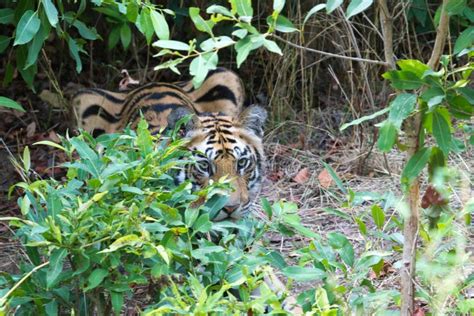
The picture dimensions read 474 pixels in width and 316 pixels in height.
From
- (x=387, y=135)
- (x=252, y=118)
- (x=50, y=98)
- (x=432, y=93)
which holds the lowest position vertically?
(x=50, y=98)

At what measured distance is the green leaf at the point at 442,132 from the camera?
3004 mm

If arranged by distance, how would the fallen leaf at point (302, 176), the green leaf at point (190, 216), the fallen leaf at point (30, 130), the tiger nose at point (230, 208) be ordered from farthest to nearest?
the fallen leaf at point (30, 130) < the fallen leaf at point (302, 176) < the tiger nose at point (230, 208) < the green leaf at point (190, 216)

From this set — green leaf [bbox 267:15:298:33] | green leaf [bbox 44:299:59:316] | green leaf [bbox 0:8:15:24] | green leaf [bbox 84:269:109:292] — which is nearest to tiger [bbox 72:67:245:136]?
green leaf [bbox 0:8:15:24]

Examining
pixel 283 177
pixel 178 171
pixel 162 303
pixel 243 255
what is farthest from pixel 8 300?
pixel 283 177

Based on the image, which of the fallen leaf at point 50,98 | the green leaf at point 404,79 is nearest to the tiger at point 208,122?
the fallen leaf at point 50,98

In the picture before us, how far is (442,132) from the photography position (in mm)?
3010

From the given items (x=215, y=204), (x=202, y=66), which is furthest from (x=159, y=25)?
(x=202, y=66)

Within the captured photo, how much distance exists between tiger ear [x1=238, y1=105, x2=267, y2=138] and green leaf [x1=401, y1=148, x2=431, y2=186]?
7.49ft

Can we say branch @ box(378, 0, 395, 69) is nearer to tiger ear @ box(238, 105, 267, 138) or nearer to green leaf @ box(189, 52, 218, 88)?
green leaf @ box(189, 52, 218, 88)

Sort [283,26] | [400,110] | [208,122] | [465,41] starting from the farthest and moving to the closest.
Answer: [208,122]
[465,41]
[283,26]
[400,110]

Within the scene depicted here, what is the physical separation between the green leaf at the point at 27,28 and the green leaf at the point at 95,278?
148 cm

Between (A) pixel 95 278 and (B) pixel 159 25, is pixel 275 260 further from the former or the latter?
(B) pixel 159 25

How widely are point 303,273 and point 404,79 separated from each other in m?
0.80

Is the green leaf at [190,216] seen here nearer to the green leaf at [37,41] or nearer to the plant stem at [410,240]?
the plant stem at [410,240]
